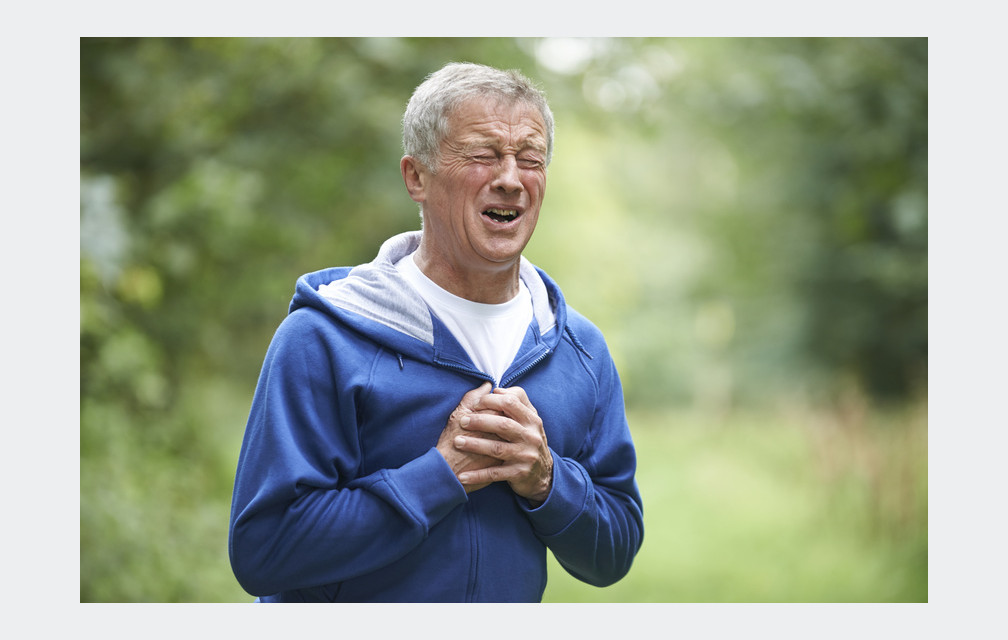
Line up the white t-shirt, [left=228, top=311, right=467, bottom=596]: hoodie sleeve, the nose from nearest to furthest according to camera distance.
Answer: [left=228, top=311, right=467, bottom=596]: hoodie sleeve < the nose < the white t-shirt

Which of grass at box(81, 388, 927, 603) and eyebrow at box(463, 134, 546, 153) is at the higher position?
eyebrow at box(463, 134, 546, 153)

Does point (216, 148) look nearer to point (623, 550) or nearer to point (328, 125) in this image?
point (328, 125)

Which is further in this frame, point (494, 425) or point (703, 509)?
point (703, 509)

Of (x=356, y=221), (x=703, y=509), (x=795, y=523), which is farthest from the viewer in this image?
(x=703, y=509)

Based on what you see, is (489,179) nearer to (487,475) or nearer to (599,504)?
(487,475)

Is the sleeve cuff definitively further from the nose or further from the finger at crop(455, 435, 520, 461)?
the nose

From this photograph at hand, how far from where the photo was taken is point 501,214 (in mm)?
1791

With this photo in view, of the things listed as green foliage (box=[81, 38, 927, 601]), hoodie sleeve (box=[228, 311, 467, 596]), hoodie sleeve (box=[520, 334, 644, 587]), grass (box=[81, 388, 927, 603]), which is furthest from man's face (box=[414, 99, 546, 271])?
grass (box=[81, 388, 927, 603])

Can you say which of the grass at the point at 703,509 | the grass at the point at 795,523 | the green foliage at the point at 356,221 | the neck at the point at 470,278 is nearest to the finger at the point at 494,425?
the neck at the point at 470,278

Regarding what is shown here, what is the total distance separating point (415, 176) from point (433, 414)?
51 centimetres

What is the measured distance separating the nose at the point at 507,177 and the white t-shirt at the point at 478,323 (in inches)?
10.6

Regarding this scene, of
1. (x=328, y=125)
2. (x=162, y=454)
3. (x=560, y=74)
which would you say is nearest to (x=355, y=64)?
(x=328, y=125)

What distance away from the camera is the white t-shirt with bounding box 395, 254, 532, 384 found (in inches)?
73.0

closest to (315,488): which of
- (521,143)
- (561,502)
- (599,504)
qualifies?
(561,502)
